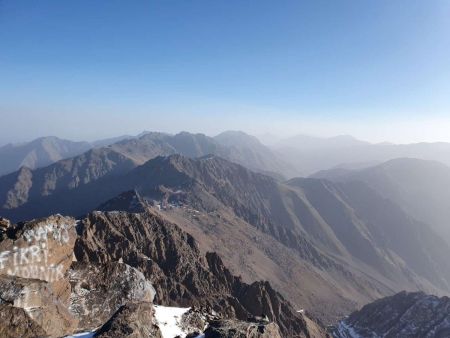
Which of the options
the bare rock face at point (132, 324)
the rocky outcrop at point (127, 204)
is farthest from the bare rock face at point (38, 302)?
the rocky outcrop at point (127, 204)

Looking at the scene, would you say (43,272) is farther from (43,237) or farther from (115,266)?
(115,266)

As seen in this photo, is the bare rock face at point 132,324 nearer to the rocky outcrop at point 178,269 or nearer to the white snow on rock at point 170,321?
the white snow on rock at point 170,321

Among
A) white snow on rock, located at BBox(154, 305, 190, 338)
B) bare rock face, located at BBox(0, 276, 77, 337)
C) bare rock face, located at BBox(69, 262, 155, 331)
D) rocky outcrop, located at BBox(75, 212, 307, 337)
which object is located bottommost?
rocky outcrop, located at BBox(75, 212, 307, 337)

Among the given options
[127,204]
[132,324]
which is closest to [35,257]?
[132,324]

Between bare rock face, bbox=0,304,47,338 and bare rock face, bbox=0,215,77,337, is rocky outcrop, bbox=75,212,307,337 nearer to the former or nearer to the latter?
bare rock face, bbox=0,215,77,337

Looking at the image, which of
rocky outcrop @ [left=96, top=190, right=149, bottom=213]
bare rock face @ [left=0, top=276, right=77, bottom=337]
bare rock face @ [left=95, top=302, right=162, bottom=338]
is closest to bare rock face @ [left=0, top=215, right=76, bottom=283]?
bare rock face @ [left=0, top=276, right=77, bottom=337]

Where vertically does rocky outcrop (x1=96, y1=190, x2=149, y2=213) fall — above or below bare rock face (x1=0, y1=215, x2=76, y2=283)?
below
